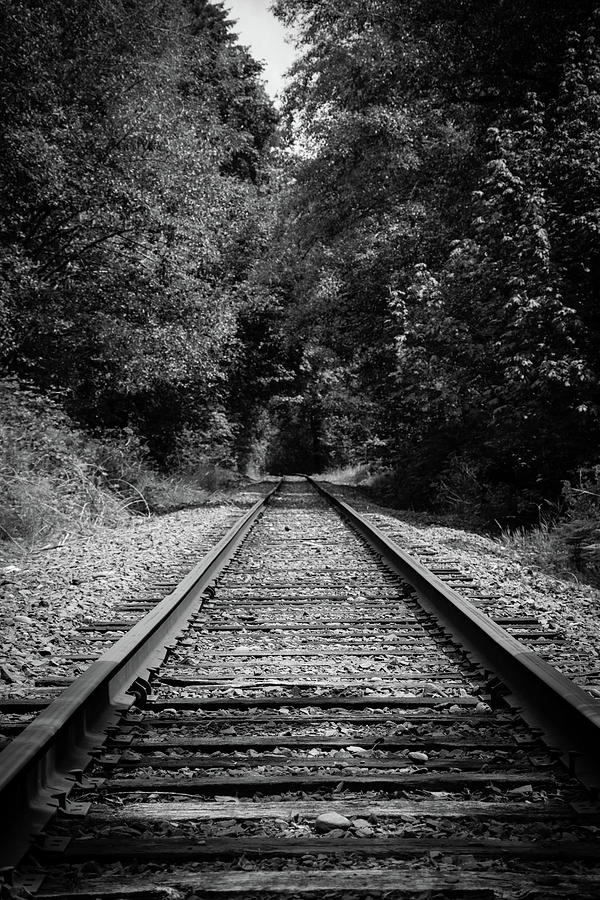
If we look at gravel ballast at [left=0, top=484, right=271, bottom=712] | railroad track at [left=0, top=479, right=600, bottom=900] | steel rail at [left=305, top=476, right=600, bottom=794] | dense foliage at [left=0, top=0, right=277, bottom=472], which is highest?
dense foliage at [left=0, top=0, right=277, bottom=472]

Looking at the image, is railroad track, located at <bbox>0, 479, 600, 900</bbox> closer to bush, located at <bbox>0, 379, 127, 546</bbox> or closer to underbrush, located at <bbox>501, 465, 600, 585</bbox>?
underbrush, located at <bbox>501, 465, 600, 585</bbox>

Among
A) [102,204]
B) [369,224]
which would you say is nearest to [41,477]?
[102,204]

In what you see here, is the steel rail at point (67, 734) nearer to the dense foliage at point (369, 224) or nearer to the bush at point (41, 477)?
the bush at point (41, 477)

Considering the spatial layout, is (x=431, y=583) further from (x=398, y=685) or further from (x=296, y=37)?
(x=296, y=37)

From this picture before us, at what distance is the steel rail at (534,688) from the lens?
242 centimetres

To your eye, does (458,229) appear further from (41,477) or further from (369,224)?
(41,477)

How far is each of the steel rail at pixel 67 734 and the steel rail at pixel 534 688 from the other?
1683mm

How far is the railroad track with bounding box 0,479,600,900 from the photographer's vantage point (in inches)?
72.1

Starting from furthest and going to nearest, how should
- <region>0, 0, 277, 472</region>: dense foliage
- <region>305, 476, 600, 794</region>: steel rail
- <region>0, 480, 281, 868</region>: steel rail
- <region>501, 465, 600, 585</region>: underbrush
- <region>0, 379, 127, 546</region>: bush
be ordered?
<region>0, 0, 277, 472</region>: dense foliage, <region>0, 379, 127, 546</region>: bush, <region>501, 465, 600, 585</region>: underbrush, <region>305, 476, 600, 794</region>: steel rail, <region>0, 480, 281, 868</region>: steel rail

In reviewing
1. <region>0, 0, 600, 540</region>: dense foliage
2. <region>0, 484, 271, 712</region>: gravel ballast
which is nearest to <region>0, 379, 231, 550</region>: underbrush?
<region>0, 484, 271, 712</region>: gravel ballast

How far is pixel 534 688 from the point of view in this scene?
3002 millimetres

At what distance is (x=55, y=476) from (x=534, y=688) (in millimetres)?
9067

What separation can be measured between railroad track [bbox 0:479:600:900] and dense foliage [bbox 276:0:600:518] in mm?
5870

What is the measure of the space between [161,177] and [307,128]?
6.61 meters
